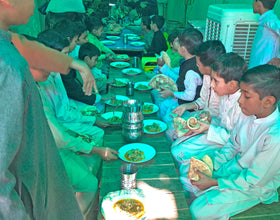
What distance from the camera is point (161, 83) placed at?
3.33 metres

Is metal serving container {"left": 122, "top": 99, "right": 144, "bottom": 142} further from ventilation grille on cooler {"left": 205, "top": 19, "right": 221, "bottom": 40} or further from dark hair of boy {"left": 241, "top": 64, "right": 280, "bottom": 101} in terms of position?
ventilation grille on cooler {"left": 205, "top": 19, "right": 221, "bottom": 40}

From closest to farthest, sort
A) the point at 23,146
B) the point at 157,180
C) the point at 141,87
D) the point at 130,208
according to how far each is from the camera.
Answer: the point at 23,146 → the point at 130,208 → the point at 157,180 → the point at 141,87

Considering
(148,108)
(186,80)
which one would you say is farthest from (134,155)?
(186,80)

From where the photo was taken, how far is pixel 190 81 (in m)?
3.04

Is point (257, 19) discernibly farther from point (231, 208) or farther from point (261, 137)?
point (231, 208)

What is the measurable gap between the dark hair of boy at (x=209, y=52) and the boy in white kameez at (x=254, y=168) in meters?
0.88

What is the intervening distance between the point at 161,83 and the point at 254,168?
184 cm

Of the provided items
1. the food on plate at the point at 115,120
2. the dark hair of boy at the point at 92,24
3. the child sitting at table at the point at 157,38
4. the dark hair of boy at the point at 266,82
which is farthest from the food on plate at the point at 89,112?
the child sitting at table at the point at 157,38

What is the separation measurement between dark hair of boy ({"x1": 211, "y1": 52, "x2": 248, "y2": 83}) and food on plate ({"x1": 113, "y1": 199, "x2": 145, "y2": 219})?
55.3 inches

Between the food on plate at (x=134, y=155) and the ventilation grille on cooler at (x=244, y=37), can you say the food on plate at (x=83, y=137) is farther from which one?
the ventilation grille on cooler at (x=244, y=37)

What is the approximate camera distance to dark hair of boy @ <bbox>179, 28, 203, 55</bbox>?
10.5ft

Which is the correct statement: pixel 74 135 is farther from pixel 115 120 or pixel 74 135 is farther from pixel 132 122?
pixel 132 122

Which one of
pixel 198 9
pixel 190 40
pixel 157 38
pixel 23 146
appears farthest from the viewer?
pixel 198 9

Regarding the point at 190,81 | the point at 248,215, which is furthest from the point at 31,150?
the point at 190,81
